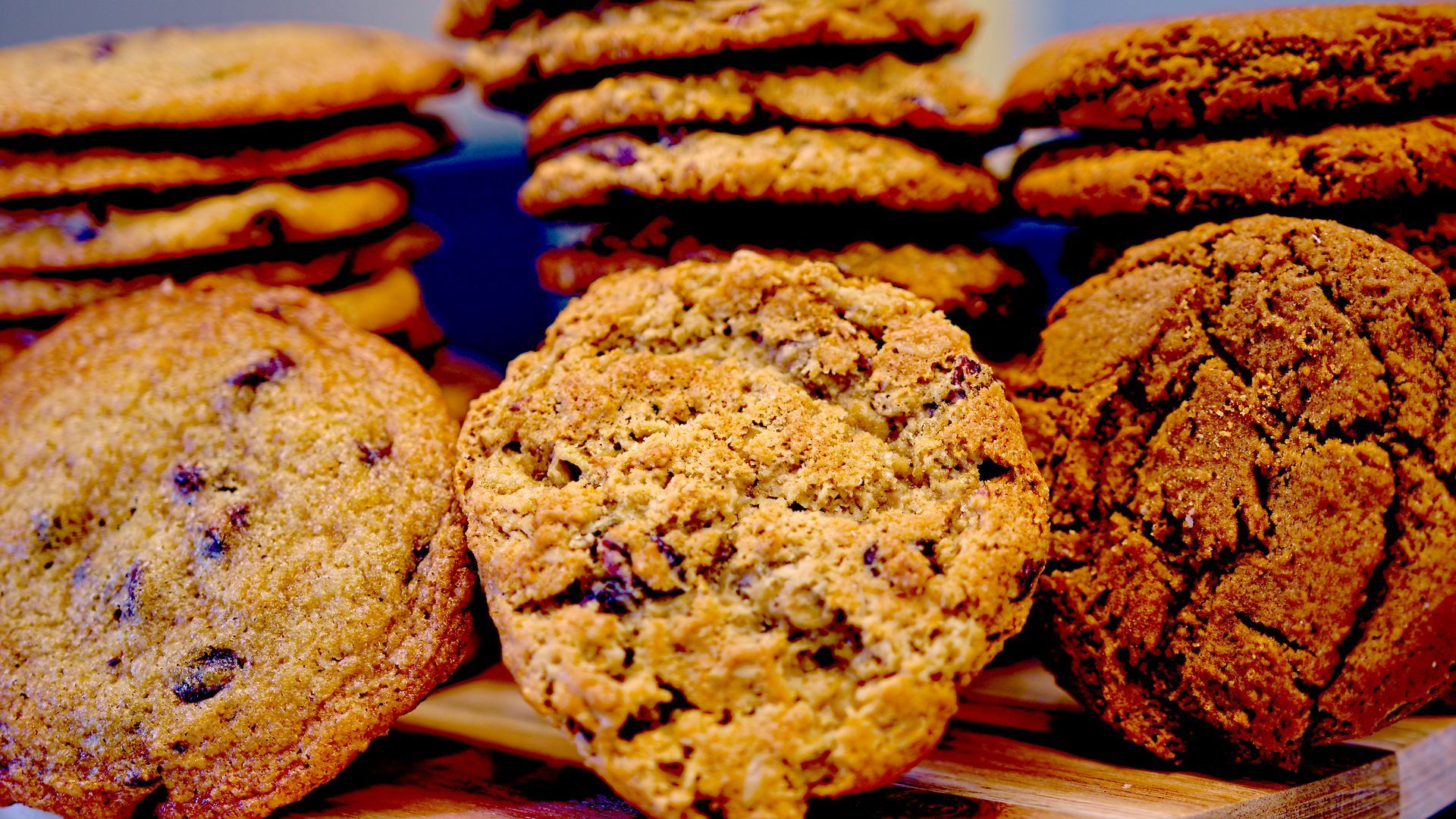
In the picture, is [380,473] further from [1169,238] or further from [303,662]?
[1169,238]

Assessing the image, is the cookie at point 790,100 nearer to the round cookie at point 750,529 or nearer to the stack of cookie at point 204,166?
the round cookie at point 750,529

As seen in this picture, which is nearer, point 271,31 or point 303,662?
point 303,662

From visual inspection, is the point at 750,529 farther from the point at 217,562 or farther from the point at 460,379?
the point at 460,379

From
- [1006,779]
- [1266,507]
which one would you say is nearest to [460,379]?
[1006,779]

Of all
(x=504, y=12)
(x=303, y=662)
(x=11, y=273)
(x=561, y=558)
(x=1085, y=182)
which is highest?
(x=504, y=12)

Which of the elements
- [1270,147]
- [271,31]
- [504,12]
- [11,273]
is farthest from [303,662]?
[1270,147]
